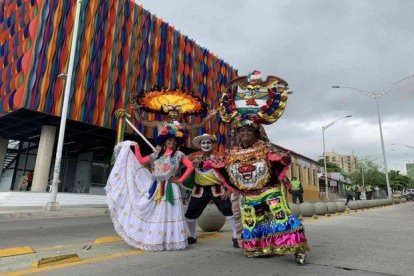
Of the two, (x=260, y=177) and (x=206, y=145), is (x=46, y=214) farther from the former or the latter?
(x=260, y=177)

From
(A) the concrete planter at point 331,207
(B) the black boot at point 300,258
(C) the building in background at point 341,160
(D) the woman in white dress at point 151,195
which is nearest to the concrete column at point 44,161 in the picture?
(A) the concrete planter at point 331,207

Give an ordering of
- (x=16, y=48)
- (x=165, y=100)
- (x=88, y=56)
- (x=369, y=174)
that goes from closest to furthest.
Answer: (x=165, y=100)
(x=16, y=48)
(x=88, y=56)
(x=369, y=174)

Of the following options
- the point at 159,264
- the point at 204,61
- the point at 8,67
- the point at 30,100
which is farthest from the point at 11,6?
the point at 159,264

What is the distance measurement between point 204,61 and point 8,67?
17721 mm

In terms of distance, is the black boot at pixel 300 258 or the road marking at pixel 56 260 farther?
the black boot at pixel 300 258

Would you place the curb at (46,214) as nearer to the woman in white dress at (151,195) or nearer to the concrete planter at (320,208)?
the woman in white dress at (151,195)

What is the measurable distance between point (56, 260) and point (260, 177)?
2.84 meters

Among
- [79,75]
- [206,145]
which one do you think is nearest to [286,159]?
[206,145]

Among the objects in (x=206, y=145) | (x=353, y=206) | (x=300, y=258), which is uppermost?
(x=206, y=145)

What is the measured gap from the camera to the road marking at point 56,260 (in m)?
4.34

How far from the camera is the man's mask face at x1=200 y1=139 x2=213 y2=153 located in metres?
6.47

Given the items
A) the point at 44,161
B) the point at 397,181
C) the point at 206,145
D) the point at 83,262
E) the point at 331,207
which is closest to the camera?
the point at 83,262

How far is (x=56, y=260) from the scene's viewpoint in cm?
448

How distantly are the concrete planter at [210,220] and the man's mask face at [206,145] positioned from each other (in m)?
2.07
